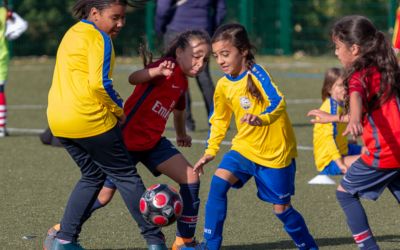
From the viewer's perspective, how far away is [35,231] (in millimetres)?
7375

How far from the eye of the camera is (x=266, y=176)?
21.8ft

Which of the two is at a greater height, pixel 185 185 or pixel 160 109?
pixel 160 109

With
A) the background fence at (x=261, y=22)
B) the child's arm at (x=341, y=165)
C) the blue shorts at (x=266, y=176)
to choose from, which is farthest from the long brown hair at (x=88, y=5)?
the background fence at (x=261, y=22)

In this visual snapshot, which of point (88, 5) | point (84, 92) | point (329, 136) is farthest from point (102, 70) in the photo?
point (329, 136)

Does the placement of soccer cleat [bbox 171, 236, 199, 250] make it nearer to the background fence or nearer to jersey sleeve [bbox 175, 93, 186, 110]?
jersey sleeve [bbox 175, 93, 186, 110]

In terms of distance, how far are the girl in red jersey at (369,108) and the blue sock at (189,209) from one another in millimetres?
1064

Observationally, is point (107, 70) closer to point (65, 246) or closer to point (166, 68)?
point (166, 68)

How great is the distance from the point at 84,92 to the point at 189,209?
1.15 m

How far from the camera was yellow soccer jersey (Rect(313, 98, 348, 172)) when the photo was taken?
9.81 meters

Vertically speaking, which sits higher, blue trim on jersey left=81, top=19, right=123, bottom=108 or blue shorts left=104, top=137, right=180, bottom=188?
blue trim on jersey left=81, top=19, right=123, bottom=108

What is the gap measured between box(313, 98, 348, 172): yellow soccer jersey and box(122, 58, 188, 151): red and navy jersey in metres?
3.26

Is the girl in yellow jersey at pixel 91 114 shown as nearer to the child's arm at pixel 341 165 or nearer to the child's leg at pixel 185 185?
the child's leg at pixel 185 185

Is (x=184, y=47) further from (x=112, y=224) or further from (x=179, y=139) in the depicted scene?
(x=112, y=224)

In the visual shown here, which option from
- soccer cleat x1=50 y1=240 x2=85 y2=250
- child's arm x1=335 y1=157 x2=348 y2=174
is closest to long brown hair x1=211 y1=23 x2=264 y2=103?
soccer cleat x1=50 y1=240 x2=85 y2=250
